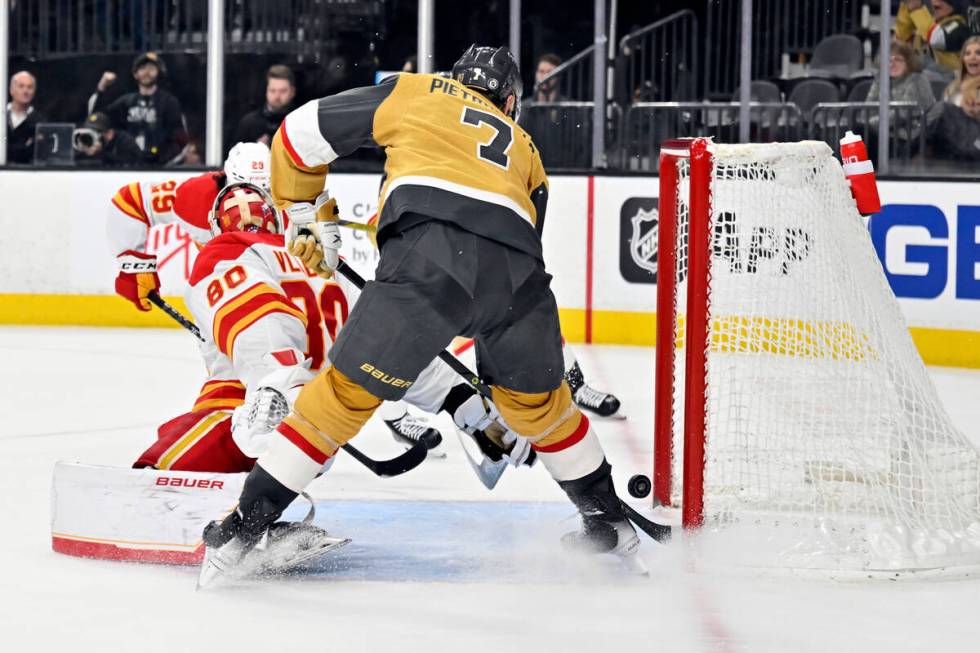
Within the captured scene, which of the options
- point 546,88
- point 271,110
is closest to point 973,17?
point 546,88

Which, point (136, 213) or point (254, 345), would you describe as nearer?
point (254, 345)

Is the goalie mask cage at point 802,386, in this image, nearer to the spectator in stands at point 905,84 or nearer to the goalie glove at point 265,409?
the goalie glove at point 265,409

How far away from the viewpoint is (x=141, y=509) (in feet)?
9.07

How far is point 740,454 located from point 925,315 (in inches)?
128

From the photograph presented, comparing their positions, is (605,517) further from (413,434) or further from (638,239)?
(638,239)

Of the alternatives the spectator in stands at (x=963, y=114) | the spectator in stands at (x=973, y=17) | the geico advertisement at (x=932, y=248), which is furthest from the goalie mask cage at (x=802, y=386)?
the spectator in stands at (x=973, y=17)

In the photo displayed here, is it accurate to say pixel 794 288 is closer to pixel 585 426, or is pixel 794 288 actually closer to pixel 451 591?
pixel 585 426

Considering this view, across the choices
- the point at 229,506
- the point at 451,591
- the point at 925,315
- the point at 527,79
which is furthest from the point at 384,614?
the point at 527,79

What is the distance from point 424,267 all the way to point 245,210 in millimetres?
1004

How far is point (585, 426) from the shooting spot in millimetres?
2756

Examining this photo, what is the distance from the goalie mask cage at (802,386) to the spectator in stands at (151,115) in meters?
4.76

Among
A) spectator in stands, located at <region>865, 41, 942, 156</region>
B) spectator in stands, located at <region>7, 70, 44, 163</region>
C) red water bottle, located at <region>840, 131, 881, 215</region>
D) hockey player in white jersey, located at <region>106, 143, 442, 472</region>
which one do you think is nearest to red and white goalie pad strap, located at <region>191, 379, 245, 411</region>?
hockey player in white jersey, located at <region>106, 143, 442, 472</region>

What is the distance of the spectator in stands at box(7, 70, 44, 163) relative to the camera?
7.33m

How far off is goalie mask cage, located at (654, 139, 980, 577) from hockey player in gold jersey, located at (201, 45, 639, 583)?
1.14 ft
